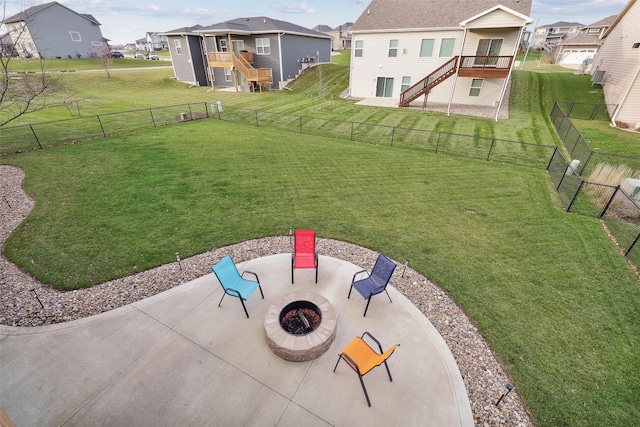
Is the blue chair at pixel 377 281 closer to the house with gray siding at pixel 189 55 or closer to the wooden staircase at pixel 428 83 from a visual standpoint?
the wooden staircase at pixel 428 83

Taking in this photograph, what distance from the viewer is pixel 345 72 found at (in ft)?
114

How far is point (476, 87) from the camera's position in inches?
914

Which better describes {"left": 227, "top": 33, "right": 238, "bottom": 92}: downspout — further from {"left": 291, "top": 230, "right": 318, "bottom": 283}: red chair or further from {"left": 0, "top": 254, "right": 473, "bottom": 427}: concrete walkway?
{"left": 0, "top": 254, "right": 473, "bottom": 427}: concrete walkway

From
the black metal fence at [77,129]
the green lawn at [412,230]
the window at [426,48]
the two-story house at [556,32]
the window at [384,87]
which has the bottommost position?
the green lawn at [412,230]

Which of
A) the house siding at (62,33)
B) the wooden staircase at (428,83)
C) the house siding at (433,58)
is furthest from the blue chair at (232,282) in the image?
the house siding at (62,33)

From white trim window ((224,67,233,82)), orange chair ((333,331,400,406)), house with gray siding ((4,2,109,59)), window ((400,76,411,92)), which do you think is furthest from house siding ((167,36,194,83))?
orange chair ((333,331,400,406))

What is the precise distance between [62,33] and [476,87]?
61432mm

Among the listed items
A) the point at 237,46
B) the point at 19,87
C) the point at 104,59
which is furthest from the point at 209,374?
the point at 104,59

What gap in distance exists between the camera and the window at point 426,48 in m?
23.1

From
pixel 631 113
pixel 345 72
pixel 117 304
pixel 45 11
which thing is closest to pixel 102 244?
pixel 117 304

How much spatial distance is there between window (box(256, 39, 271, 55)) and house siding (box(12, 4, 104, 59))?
2868 centimetres

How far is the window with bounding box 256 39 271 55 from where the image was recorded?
31172 millimetres

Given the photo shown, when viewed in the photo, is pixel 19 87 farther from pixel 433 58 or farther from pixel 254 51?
pixel 433 58

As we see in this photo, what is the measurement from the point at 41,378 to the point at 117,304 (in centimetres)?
161
